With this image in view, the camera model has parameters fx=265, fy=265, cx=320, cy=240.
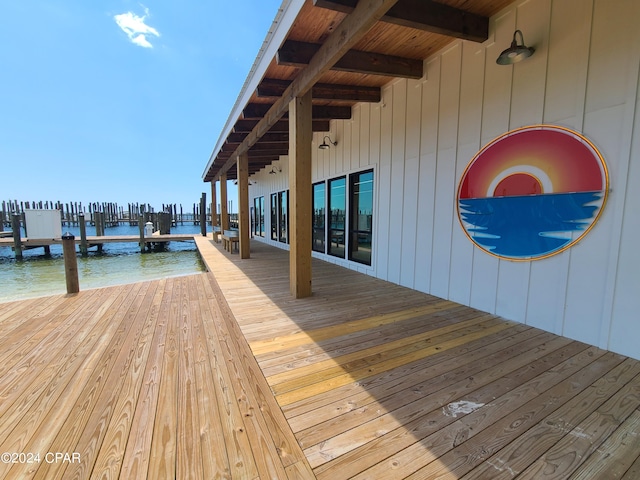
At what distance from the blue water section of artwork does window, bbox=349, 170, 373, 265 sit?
1.89m

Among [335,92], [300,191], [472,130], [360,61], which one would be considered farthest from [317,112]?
[472,130]

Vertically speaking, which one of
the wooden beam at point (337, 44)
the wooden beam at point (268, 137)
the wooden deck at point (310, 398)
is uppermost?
the wooden beam at point (268, 137)

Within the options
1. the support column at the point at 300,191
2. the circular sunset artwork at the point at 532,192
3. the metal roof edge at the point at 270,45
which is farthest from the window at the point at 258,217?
the circular sunset artwork at the point at 532,192

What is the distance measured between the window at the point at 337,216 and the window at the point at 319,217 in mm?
287

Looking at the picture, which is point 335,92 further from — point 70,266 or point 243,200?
point 70,266

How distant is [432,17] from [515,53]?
838mm

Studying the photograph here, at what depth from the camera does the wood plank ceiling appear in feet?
8.05

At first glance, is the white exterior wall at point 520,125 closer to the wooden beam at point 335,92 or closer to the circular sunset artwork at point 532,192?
the circular sunset artwork at point 532,192

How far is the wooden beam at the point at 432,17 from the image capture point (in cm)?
224

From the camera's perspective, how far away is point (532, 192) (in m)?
2.61

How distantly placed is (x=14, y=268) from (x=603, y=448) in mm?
14005

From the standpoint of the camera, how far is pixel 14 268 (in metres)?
8.98

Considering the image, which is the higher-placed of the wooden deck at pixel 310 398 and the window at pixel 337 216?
the window at pixel 337 216

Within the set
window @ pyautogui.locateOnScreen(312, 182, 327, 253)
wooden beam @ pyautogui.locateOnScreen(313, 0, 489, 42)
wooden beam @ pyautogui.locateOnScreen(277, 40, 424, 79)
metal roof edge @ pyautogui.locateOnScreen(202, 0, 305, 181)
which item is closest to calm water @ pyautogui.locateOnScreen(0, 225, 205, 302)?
window @ pyautogui.locateOnScreen(312, 182, 327, 253)
